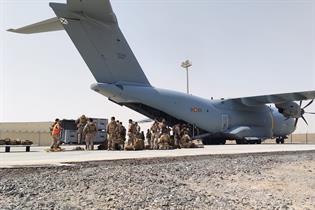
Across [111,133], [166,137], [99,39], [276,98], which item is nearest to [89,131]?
[111,133]

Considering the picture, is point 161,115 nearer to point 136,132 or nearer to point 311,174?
point 136,132

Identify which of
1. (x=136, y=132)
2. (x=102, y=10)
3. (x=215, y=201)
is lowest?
(x=215, y=201)

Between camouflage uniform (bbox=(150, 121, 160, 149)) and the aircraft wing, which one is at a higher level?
the aircraft wing

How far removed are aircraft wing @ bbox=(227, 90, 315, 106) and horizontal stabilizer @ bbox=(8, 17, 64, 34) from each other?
15379mm

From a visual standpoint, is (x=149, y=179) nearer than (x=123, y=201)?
No

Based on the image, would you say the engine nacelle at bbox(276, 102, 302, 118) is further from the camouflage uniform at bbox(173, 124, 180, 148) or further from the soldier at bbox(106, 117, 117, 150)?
the soldier at bbox(106, 117, 117, 150)

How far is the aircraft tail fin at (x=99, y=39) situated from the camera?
Answer: 2306 cm

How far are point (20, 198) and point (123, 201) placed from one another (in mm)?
1745

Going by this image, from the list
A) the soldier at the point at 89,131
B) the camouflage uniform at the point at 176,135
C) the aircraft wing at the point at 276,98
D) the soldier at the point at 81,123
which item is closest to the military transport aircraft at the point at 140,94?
the aircraft wing at the point at 276,98

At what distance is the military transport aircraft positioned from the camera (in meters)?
23.5

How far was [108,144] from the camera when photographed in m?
21.0

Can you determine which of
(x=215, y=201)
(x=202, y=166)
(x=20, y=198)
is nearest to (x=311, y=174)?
(x=202, y=166)

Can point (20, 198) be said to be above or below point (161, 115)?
below

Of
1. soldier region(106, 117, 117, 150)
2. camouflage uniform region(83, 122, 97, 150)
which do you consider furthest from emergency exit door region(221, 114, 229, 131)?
camouflage uniform region(83, 122, 97, 150)
